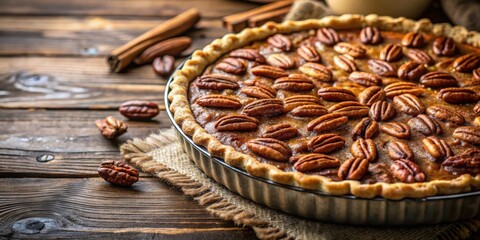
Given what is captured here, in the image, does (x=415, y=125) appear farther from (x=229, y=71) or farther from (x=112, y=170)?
(x=112, y=170)

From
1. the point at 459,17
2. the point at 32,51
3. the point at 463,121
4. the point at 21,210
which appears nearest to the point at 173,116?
the point at 21,210

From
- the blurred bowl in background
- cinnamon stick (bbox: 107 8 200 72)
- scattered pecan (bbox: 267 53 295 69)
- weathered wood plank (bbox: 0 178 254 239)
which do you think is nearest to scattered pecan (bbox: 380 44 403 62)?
scattered pecan (bbox: 267 53 295 69)

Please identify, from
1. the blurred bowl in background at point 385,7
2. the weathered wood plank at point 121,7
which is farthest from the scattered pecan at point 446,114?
the weathered wood plank at point 121,7

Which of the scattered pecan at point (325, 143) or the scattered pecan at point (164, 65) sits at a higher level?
the scattered pecan at point (325, 143)

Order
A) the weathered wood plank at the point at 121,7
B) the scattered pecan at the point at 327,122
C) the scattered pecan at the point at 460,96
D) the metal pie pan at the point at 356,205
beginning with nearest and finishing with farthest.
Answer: the metal pie pan at the point at 356,205
the scattered pecan at the point at 327,122
the scattered pecan at the point at 460,96
the weathered wood plank at the point at 121,7

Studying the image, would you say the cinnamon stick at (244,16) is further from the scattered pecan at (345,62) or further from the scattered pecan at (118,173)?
the scattered pecan at (118,173)

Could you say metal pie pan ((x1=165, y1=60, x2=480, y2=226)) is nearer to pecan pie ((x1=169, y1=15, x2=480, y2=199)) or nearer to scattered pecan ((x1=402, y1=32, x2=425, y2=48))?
pecan pie ((x1=169, y1=15, x2=480, y2=199))

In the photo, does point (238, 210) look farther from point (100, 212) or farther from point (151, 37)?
point (151, 37)
